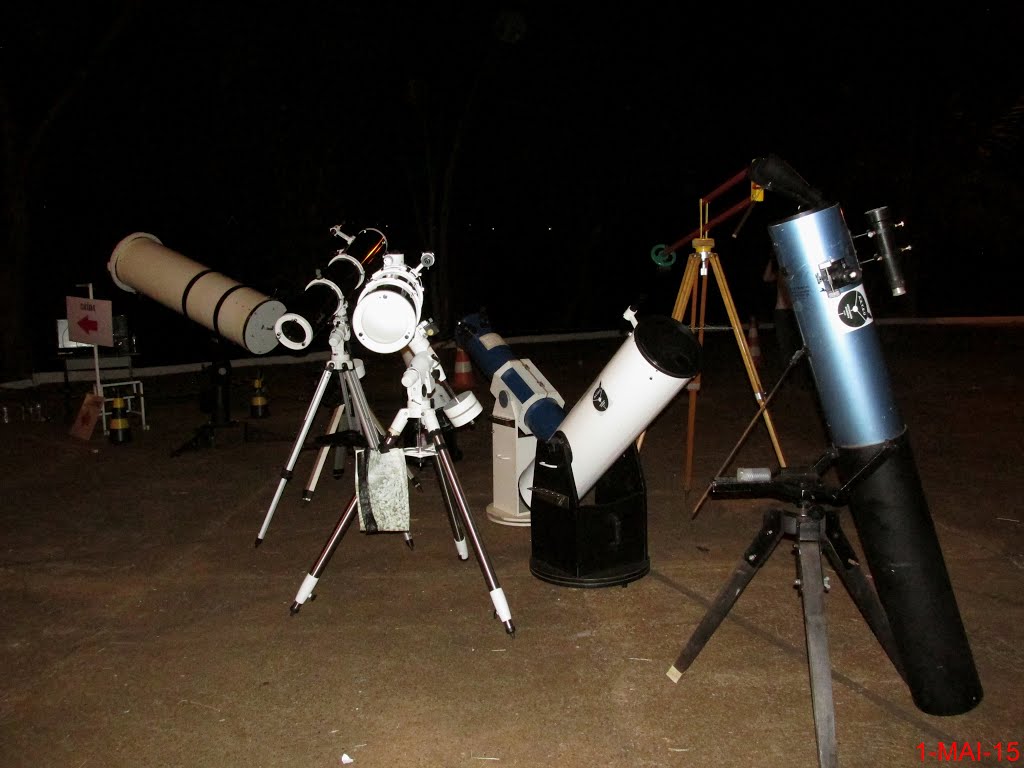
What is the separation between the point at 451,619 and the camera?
4.18 m

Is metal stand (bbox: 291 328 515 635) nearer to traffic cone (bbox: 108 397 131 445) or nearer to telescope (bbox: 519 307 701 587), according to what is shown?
telescope (bbox: 519 307 701 587)

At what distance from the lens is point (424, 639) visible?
397cm

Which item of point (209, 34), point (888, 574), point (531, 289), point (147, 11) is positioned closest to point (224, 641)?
point (888, 574)

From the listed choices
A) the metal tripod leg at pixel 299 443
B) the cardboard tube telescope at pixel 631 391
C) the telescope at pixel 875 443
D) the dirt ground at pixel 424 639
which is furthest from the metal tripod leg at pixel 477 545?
the telescope at pixel 875 443

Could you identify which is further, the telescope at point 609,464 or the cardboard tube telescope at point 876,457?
the telescope at point 609,464

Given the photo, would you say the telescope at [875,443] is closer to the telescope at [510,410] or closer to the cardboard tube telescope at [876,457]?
the cardboard tube telescope at [876,457]

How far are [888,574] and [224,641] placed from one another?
285cm

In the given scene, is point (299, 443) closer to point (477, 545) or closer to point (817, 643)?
point (477, 545)

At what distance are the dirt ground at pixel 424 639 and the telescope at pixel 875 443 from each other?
0.71 feet

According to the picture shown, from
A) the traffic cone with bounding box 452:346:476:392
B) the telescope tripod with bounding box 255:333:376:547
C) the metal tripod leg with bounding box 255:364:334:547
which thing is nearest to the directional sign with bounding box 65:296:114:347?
the traffic cone with bounding box 452:346:476:392

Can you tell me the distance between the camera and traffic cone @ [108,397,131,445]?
8.10 m

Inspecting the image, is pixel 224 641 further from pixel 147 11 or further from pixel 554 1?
pixel 554 1

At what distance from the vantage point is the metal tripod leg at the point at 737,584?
10.4 ft

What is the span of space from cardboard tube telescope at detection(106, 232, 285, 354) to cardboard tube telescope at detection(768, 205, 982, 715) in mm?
3789
